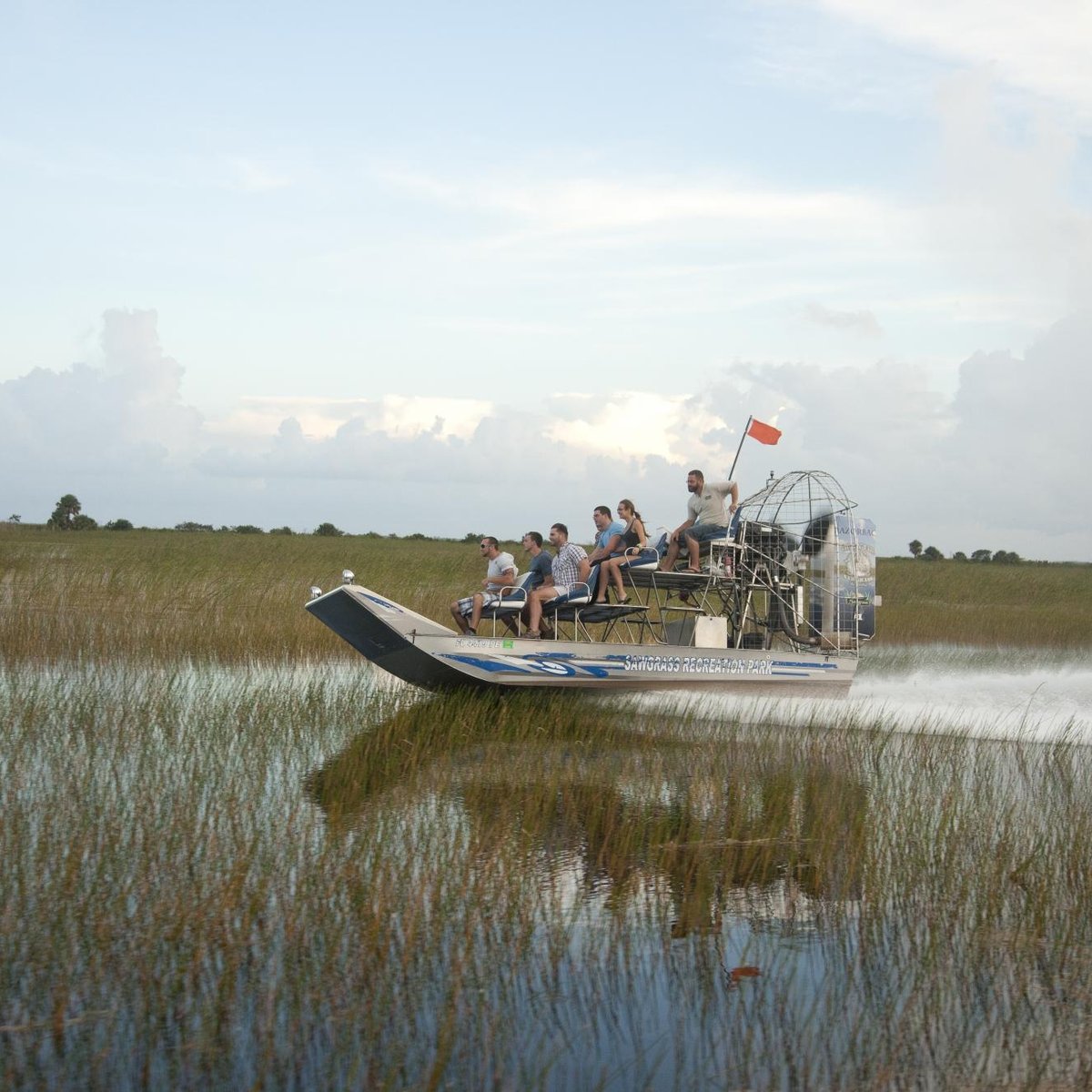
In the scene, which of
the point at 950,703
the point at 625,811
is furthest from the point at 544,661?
the point at 950,703

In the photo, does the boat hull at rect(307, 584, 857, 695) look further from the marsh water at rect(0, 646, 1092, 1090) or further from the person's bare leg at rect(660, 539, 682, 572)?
the marsh water at rect(0, 646, 1092, 1090)

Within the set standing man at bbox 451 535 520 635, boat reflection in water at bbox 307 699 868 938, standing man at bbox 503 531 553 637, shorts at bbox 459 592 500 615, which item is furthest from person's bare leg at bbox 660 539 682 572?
boat reflection in water at bbox 307 699 868 938

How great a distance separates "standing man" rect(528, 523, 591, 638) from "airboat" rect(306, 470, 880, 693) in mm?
167

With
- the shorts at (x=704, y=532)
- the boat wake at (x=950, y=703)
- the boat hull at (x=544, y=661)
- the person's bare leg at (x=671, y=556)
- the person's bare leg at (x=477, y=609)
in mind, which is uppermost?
the shorts at (x=704, y=532)

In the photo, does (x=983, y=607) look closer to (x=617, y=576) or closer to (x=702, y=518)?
(x=702, y=518)

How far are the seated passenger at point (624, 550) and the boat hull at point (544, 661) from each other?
68 cm

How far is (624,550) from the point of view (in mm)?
14234

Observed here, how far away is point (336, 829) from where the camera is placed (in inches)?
321

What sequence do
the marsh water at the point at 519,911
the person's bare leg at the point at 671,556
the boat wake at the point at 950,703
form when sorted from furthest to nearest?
1. the person's bare leg at the point at 671,556
2. the boat wake at the point at 950,703
3. the marsh water at the point at 519,911

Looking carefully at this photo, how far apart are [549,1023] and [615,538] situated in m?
9.27

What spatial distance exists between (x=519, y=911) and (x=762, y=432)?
9.24 meters

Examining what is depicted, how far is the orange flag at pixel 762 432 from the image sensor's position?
14.6m

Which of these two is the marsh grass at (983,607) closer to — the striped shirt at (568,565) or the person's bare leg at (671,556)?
the person's bare leg at (671,556)

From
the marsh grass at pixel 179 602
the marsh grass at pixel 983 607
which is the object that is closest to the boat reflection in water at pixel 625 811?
the marsh grass at pixel 179 602
